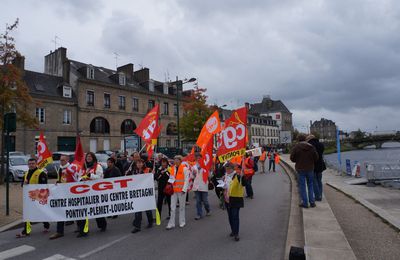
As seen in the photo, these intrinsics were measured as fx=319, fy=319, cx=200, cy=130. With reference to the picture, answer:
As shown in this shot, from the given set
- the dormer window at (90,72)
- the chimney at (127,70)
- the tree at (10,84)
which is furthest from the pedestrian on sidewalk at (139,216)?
the chimney at (127,70)

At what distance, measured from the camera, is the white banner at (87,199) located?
7059 mm

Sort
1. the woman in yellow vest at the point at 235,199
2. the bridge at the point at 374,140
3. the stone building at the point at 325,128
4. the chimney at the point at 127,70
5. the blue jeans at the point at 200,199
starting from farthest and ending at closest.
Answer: the stone building at the point at 325,128 → the bridge at the point at 374,140 → the chimney at the point at 127,70 → the blue jeans at the point at 200,199 → the woman in yellow vest at the point at 235,199

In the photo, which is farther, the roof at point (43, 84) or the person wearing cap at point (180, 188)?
the roof at point (43, 84)

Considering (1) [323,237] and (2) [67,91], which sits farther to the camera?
(2) [67,91]

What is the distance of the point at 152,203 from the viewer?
7191mm

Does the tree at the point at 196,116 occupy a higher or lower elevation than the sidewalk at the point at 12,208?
higher

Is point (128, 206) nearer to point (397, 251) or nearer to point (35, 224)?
point (35, 224)

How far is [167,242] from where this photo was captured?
6.25m

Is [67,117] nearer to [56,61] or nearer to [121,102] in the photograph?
[121,102]

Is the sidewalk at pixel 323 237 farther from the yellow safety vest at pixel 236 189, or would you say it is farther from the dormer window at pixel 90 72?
the dormer window at pixel 90 72

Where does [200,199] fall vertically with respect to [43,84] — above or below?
below

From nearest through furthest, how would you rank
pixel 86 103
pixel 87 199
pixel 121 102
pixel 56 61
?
pixel 87 199, pixel 86 103, pixel 56 61, pixel 121 102

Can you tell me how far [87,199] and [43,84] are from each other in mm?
31824

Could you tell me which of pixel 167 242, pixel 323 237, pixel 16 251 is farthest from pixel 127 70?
pixel 323 237
